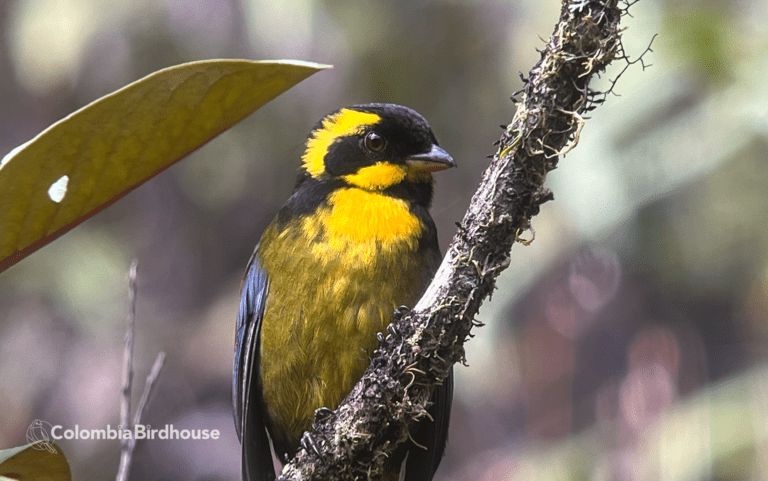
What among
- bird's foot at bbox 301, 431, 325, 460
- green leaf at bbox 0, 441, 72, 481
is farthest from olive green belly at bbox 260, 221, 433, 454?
green leaf at bbox 0, 441, 72, 481

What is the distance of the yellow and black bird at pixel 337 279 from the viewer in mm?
2797

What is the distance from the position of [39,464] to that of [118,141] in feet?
1.97

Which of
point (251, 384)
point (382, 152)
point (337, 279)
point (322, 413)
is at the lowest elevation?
point (322, 413)

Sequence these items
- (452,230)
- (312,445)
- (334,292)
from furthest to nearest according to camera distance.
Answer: (452,230), (334,292), (312,445)

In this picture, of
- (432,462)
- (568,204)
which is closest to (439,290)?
(432,462)

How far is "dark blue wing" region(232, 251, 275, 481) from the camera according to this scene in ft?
10.1

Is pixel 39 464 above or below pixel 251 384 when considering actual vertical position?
below

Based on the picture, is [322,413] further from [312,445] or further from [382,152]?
[382,152]

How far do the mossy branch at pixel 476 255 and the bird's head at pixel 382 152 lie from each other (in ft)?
3.09

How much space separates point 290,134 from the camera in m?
6.88

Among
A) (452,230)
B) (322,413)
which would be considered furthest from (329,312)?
(452,230)

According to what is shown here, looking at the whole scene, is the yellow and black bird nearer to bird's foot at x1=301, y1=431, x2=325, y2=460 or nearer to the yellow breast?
the yellow breast

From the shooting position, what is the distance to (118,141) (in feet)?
4.77

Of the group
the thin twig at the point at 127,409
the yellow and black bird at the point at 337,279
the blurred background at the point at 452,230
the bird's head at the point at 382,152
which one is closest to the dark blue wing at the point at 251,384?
the yellow and black bird at the point at 337,279
